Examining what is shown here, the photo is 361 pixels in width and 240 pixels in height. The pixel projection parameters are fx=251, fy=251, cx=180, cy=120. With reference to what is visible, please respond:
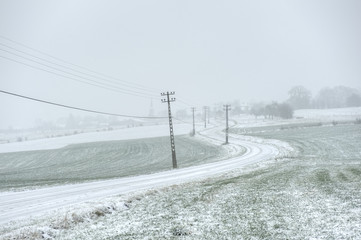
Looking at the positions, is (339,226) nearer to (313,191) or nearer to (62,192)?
(313,191)

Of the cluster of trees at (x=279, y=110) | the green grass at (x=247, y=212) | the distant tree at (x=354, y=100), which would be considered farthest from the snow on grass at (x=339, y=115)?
the green grass at (x=247, y=212)

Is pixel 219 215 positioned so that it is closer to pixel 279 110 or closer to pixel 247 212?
pixel 247 212

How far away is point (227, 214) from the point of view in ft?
46.6


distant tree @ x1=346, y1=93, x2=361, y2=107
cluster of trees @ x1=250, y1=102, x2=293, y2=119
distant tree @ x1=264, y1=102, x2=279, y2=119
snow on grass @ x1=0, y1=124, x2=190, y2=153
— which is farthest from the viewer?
distant tree @ x1=346, y1=93, x2=361, y2=107

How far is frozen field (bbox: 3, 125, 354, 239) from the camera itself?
463 inches

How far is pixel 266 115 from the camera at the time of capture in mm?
169500

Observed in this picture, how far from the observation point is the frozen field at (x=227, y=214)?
11.8 m

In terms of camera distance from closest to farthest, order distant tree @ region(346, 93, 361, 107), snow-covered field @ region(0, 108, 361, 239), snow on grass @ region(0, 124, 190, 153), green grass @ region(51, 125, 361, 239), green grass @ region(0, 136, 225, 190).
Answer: green grass @ region(51, 125, 361, 239) → snow-covered field @ region(0, 108, 361, 239) → green grass @ region(0, 136, 225, 190) → snow on grass @ region(0, 124, 190, 153) → distant tree @ region(346, 93, 361, 107)

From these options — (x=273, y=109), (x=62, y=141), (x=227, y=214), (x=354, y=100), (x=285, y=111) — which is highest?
(x=354, y=100)

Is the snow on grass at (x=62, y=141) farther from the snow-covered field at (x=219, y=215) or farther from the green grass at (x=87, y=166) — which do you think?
the snow-covered field at (x=219, y=215)

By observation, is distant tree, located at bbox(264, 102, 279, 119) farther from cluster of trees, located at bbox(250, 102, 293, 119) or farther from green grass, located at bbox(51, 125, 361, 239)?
green grass, located at bbox(51, 125, 361, 239)

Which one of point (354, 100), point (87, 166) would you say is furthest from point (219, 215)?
point (354, 100)

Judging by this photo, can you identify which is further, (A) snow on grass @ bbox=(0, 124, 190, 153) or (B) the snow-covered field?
(A) snow on grass @ bbox=(0, 124, 190, 153)

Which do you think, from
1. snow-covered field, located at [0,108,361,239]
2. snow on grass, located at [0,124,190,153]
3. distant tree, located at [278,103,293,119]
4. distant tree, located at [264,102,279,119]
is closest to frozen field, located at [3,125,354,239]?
snow-covered field, located at [0,108,361,239]
